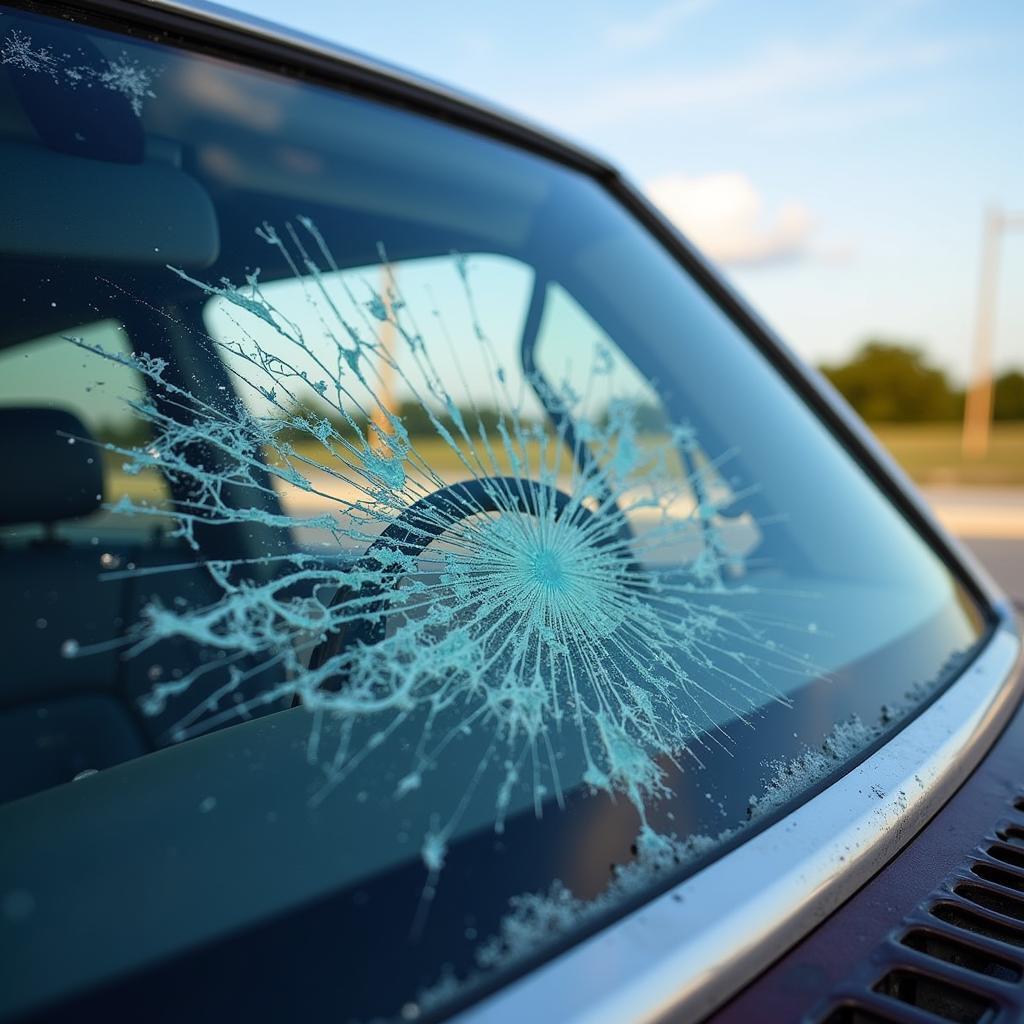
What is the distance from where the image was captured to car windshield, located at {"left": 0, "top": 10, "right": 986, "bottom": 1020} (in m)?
0.72

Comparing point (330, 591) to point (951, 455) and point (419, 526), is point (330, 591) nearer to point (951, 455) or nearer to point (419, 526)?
point (419, 526)

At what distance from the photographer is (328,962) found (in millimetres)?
663

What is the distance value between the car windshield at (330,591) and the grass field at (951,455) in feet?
52.0

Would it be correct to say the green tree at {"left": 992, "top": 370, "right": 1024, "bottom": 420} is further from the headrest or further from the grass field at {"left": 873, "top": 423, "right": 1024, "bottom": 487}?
the headrest

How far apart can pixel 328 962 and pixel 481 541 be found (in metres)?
0.47

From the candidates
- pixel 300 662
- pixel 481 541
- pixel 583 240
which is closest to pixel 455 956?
pixel 300 662

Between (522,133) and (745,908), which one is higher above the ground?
(522,133)

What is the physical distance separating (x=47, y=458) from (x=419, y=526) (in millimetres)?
356

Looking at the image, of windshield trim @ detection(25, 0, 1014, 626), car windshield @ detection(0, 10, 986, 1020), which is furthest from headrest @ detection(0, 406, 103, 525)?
windshield trim @ detection(25, 0, 1014, 626)

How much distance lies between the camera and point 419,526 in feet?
3.29

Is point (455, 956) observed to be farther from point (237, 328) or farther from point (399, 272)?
point (399, 272)

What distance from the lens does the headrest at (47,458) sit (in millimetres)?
929

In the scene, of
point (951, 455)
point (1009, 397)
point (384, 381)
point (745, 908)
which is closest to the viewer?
point (745, 908)

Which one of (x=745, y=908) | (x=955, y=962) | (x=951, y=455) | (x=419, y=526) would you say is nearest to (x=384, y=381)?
(x=419, y=526)
